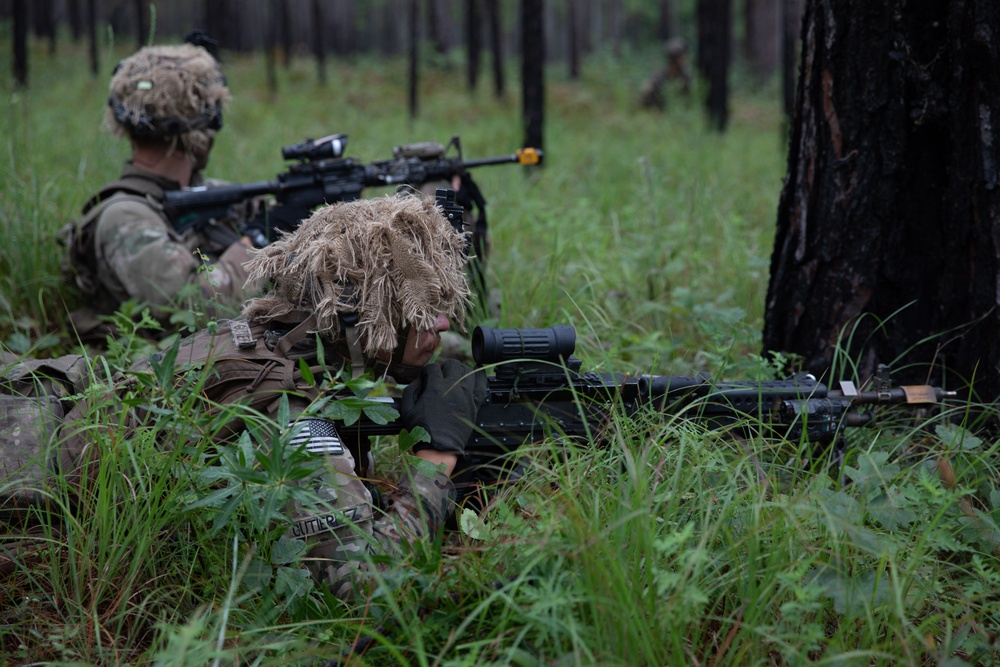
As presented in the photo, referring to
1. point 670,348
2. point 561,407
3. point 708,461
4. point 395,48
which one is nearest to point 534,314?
point 670,348

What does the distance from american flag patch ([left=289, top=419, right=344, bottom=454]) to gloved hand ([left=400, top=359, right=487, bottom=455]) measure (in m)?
0.24

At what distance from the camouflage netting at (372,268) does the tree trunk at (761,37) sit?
2682cm

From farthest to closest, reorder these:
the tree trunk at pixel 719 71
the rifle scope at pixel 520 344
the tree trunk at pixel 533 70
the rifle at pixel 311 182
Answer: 1. the tree trunk at pixel 719 71
2. the tree trunk at pixel 533 70
3. the rifle at pixel 311 182
4. the rifle scope at pixel 520 344

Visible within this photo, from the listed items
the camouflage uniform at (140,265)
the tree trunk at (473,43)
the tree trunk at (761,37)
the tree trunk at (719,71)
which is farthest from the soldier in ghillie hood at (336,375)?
the tree trunk at (761,37)

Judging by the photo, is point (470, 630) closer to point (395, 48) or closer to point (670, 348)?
point (670, 348)

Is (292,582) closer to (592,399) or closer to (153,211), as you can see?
(592,399)

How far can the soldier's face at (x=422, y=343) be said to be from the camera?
2.17 meters

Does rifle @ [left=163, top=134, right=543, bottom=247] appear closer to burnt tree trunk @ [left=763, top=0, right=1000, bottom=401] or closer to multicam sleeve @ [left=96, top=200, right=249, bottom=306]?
multicam sleeve @ [left=96, top=200, right=249, bottom=306]

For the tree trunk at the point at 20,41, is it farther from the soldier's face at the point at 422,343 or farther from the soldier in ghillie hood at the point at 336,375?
the soldier's face at the point at 422,343

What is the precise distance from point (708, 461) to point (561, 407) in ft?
1.50

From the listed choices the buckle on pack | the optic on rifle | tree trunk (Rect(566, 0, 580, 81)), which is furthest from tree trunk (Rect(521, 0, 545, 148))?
tree trunk (Rect(566, 0, 580, 81))

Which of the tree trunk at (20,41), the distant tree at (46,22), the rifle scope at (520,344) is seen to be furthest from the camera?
the distant tree at (46,22)

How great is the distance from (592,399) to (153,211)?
246cm

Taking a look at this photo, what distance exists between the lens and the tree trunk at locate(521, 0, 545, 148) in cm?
832
